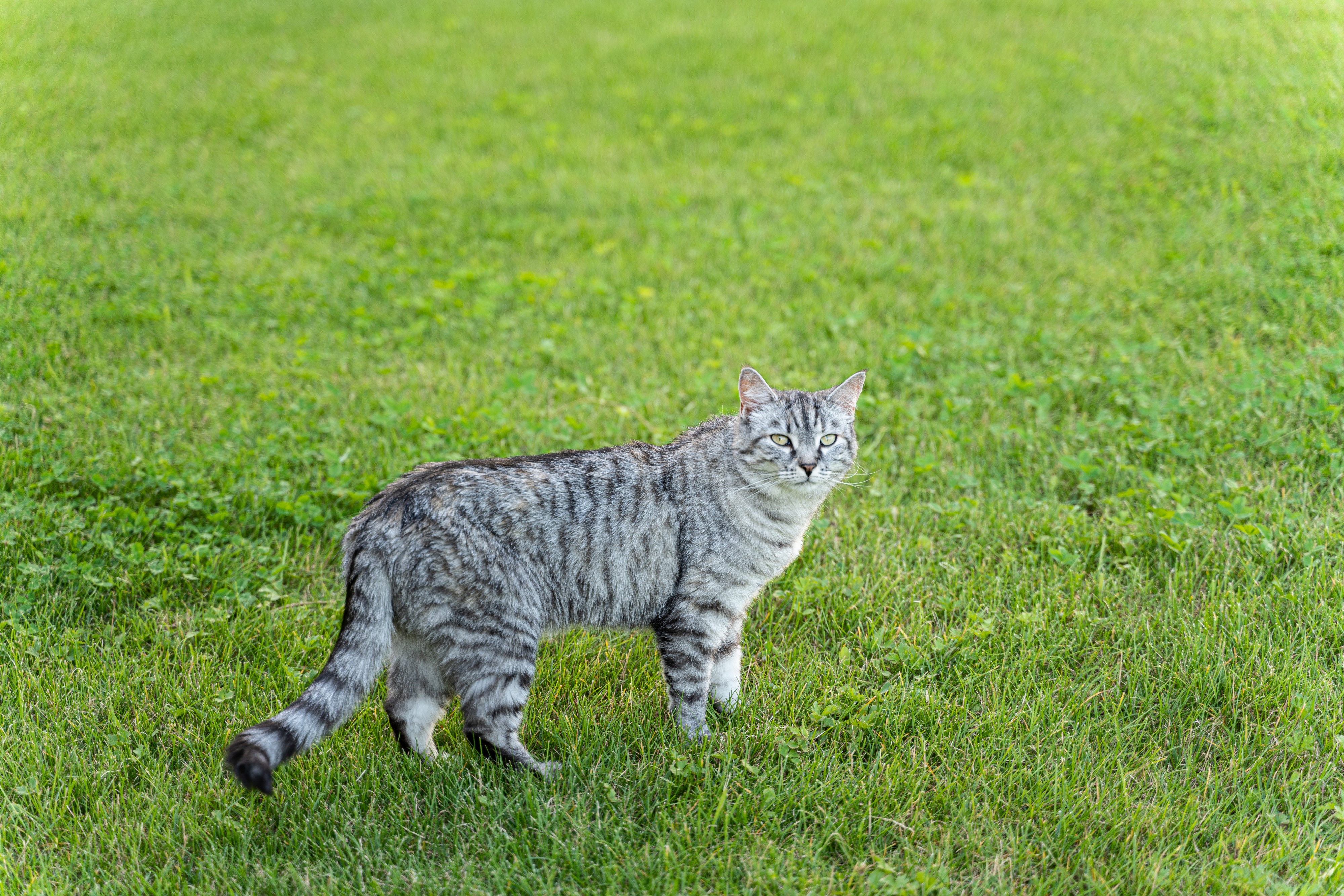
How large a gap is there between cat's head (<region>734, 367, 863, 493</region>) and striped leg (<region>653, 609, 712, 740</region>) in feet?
2.48

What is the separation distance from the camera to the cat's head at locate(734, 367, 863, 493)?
4562 mm

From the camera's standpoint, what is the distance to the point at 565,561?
4344mm

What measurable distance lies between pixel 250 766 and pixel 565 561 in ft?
5.03

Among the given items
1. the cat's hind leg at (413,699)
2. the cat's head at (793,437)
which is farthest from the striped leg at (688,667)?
the cat's hind leg at (413,699)

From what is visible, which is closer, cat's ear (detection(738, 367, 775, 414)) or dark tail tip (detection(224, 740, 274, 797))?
dark tail tip (detection(224, 740, 274, 797))

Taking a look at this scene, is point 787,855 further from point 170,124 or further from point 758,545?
point 170,124

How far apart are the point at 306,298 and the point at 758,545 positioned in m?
5.67

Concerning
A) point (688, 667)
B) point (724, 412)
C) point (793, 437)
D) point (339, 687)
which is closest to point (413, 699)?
point (339, 687)

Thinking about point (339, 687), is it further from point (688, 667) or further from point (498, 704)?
point (688, 667)

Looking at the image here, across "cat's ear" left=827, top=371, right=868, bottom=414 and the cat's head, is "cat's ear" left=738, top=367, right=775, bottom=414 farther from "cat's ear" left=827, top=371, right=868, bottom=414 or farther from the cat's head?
"cat's ear" left=827, top=371, right=868, bottom=414

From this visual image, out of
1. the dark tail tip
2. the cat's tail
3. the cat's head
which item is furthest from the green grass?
the cat's head

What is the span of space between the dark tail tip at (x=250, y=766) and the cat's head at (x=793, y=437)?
237 cm

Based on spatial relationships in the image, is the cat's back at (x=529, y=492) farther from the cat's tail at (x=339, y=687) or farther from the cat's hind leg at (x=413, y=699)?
the cat's hind leg at (x=413, y=699)

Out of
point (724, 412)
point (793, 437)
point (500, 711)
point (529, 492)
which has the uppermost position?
point (793, 437)
